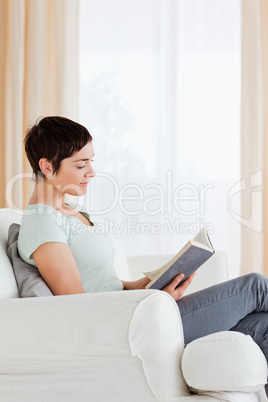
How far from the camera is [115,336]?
48.7 inches

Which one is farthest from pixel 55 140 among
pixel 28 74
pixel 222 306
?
pixel 28 74

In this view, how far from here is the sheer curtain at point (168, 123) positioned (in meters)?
3.88

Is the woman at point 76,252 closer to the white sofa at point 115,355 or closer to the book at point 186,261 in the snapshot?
the book at point 186,261

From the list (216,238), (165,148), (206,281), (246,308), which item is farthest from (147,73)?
(246,308)

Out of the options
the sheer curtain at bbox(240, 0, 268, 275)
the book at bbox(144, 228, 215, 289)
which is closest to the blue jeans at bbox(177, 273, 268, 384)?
the book at bbox(144, 228, 215, 289)

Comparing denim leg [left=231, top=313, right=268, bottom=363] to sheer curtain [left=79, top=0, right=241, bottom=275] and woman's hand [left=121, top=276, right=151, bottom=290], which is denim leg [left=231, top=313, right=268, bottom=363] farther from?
sheer curtain [left=79, top=0, right=241, bottom=275]

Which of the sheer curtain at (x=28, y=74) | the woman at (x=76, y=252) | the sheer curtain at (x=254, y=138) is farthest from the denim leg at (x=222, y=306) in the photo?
the sheer curtain at (x=28, y=74)

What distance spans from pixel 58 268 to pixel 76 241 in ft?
0.66

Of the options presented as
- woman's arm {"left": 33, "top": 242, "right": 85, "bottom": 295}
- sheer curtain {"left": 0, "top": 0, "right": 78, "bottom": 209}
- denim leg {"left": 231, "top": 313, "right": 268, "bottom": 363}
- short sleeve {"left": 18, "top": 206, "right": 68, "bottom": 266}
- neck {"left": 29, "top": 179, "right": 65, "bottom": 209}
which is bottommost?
denim leg {"left": 231, "top": 313, "right": 268, "bottom": 363}

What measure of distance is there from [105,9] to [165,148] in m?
1.08

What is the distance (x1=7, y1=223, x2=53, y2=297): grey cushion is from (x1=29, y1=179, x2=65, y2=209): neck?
139 millimetres

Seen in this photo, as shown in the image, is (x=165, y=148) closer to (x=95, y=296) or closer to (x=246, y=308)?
(x=246, y=308)

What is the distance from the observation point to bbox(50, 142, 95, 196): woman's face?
1.82 meters

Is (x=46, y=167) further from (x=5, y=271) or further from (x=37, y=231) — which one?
(x=5, y=271)
